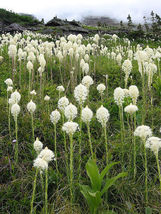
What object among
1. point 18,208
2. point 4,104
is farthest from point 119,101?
point 4,104

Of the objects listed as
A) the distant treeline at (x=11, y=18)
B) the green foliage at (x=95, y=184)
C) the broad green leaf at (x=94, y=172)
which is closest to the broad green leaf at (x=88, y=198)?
the green foliage at (x=95, y=184)

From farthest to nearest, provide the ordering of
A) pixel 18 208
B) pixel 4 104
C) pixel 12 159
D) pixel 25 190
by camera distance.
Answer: pixel 4 104, pixel 12 159, pixel 25 190, pixel 18 208

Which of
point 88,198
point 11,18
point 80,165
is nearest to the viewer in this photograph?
point 88,198

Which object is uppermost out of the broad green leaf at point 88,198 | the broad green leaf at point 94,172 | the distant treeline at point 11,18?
the distant treeline at point 11,18

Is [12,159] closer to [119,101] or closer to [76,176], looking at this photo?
[76,176]

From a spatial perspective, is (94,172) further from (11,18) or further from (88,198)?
(11,18)

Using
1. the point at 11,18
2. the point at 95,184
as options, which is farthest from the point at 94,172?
the point at 11,18

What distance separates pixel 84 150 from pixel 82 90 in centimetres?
115

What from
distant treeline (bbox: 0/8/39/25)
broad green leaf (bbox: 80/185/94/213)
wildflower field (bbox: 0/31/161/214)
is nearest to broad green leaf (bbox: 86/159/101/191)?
wildflower field (bbox: 0/31/161/214)

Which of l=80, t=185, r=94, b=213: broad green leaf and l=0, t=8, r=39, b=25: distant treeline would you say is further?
l=0, t=8, r=39, b=25: distant treeline

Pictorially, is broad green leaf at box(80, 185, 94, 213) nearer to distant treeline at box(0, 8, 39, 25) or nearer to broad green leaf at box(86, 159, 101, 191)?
broad green leaf at box(86, 159, 101, 191)

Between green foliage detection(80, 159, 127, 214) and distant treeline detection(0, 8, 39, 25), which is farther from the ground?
distant treeline detection(0, 8, 39, 25)

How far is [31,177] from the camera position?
260cm

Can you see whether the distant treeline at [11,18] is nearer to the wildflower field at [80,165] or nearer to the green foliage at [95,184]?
the wildflower field at [80,165]
